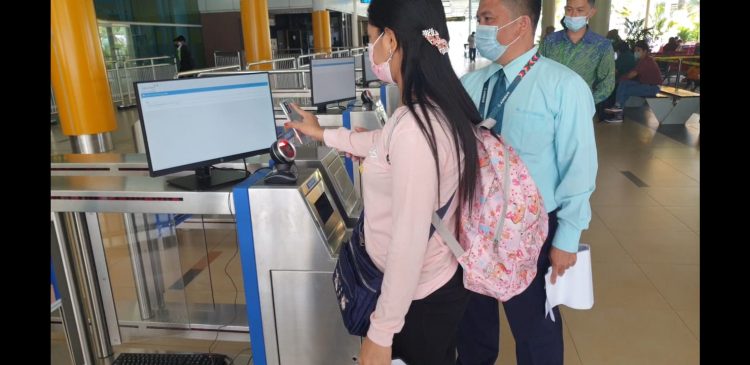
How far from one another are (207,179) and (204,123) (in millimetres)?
184

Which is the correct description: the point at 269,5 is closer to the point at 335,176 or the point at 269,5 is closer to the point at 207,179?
the point at 335,176

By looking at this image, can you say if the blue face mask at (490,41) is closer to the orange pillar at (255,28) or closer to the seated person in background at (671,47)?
the orange pillar at (255,28)

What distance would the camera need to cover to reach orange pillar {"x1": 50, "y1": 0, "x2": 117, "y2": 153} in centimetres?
310

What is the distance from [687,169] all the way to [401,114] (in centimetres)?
513

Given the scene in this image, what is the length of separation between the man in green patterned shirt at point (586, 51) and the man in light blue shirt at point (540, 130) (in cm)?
83

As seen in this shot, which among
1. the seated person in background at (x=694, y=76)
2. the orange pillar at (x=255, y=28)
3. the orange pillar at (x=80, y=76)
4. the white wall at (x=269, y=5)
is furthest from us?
the white wall at (x=269, y=5)

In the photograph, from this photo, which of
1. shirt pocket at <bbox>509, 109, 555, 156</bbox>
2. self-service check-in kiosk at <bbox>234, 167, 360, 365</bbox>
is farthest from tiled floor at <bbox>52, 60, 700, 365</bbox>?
shirt pocket at <bbox>509, 109, 555, 156</bbox>

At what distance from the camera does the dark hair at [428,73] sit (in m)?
0.94

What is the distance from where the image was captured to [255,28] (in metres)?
8.66

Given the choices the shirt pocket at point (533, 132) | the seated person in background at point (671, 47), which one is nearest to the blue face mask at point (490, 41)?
the shirt pocket at point (533, 132)

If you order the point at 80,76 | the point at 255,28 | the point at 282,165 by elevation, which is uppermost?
the point at 255,28

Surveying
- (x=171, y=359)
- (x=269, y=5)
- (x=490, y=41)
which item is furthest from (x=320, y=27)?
(x=490, y=41)

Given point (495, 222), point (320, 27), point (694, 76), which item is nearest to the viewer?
point (495, 222)
